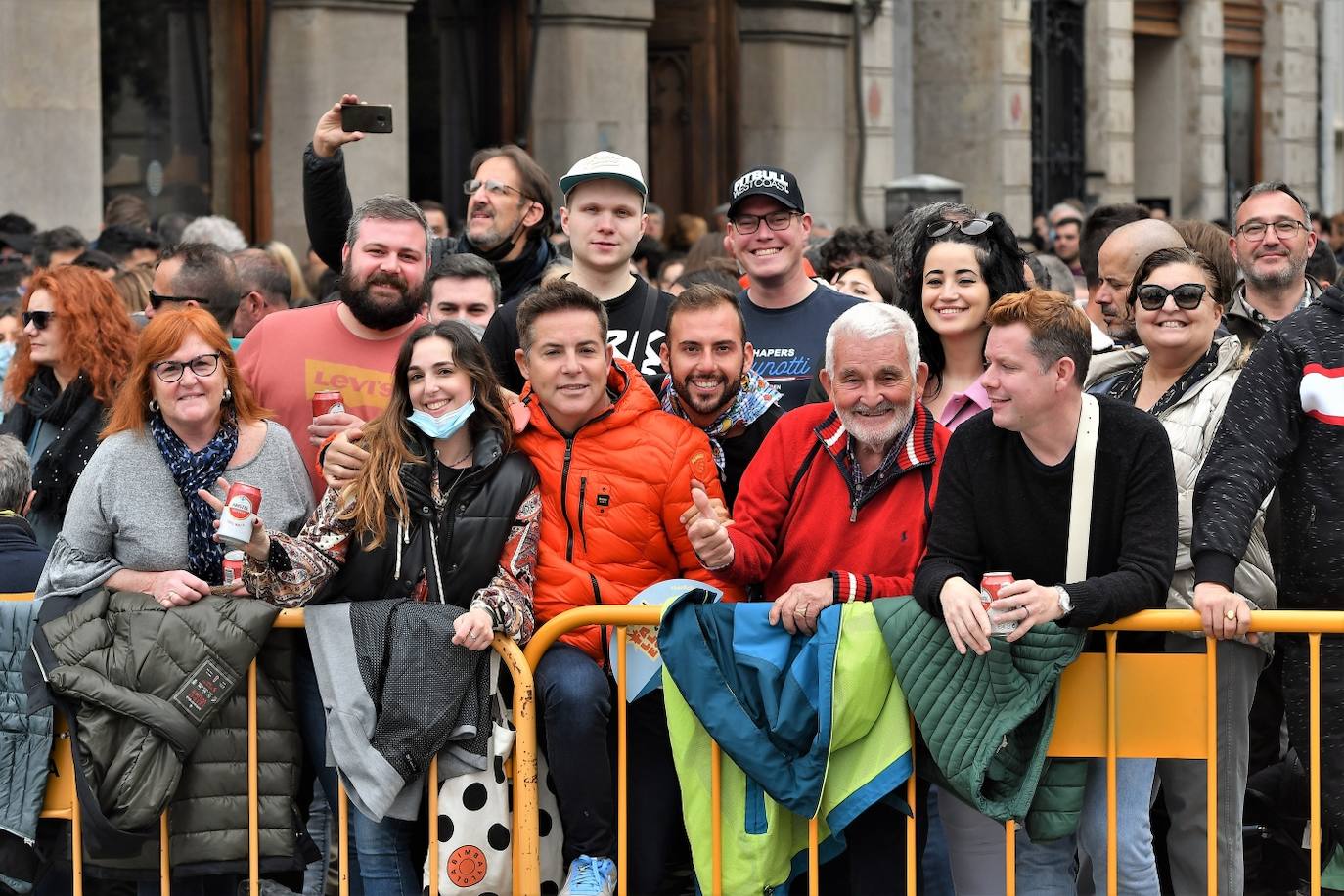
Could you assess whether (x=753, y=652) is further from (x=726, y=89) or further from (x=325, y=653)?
(x=726, y=89)

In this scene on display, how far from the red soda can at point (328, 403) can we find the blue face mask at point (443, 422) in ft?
1.18

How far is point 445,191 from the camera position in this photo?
51.6 feet

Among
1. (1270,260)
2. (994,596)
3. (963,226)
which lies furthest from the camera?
(1270,260)

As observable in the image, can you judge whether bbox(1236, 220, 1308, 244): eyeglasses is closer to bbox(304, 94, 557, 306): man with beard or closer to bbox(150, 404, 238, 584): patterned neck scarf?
bbox(304, 94, 557, 306): man with beard

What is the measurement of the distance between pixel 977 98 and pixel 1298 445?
16.5 meters

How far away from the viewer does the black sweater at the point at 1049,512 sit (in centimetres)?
515

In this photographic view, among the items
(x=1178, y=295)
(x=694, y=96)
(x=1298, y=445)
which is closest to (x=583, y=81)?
(x=694, y=96)

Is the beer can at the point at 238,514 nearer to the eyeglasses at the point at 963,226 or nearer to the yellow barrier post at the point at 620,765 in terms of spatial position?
the yellow barrier post at the point at 620,765

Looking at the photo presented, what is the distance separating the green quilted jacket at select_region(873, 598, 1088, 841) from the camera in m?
5.10

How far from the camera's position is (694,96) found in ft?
59.6

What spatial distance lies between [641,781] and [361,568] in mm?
978

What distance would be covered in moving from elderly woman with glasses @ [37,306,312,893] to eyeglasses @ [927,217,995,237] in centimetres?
208

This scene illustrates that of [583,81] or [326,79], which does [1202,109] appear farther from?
[326,79]

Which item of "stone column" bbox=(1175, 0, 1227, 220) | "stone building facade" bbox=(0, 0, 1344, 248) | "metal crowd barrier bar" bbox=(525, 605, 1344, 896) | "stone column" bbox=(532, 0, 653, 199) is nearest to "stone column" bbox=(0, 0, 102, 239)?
"stone building facade" bbox=(0, 0, 1344, 248)
